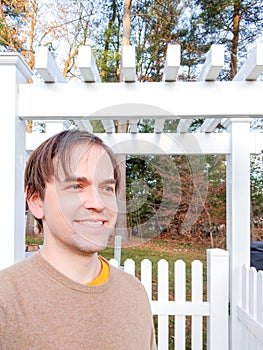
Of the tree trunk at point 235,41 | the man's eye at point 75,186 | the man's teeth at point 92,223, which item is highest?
the tree trunk at point 235,41

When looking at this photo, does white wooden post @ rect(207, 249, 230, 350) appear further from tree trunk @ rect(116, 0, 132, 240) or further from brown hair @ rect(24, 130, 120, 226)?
brown hair @ rect(24, 130, 120, 226)

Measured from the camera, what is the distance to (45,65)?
5.02 ft

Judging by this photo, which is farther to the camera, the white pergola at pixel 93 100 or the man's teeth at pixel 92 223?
the white pergola at pixel 93 100

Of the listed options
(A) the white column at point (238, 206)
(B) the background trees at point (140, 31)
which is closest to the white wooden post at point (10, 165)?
(A) the white column at point (238, 206)

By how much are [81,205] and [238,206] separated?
1947mm

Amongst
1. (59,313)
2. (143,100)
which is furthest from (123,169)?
(59,313)

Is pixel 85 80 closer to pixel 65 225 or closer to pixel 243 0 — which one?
pixel 65 225

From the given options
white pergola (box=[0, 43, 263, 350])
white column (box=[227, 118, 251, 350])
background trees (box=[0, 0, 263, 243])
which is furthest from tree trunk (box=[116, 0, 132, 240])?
white column (box=[227, 118, 251, 350])

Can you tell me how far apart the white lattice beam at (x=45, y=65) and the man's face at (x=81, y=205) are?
0.87 metres

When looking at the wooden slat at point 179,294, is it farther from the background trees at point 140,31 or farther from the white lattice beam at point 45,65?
the background trees at point 140,31

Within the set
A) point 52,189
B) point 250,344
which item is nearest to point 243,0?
point 250,344

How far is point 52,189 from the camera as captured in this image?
75 cm

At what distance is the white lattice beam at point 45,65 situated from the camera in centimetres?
153

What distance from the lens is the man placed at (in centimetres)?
68
